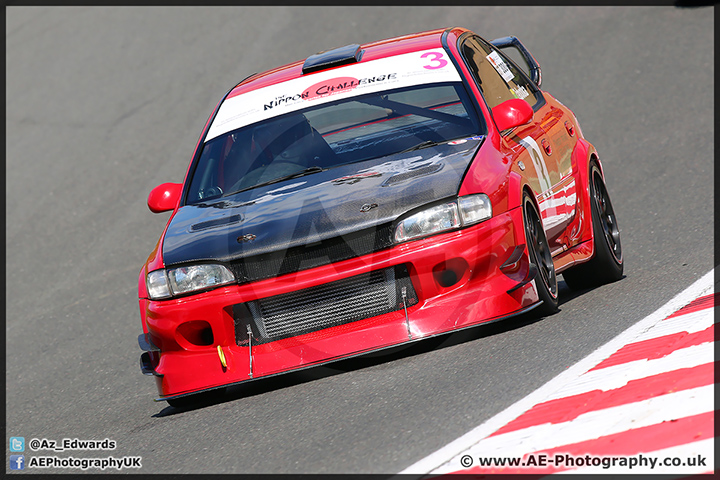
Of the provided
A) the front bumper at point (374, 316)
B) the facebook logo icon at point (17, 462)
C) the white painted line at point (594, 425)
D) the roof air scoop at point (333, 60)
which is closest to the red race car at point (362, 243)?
the front bumper at point (374, 316)

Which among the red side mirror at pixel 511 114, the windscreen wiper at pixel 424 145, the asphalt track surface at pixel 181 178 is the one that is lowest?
the asphalt track surface at pixel 181 178

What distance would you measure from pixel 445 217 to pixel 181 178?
986 centimetres

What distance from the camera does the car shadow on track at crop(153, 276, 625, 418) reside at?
543 centimetres

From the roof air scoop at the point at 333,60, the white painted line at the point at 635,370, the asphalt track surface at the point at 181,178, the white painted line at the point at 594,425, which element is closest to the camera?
the white painted line at the point at 594,425

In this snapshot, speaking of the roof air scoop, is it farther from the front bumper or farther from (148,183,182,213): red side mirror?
the front bumper

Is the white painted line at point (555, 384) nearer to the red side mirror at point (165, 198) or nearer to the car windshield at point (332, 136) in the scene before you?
the car windshield at point (332, 136)

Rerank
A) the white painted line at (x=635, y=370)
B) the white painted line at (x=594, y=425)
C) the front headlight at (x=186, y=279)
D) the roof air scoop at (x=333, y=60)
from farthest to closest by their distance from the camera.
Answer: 1. the roof air scoop at (x=333, y=60)
2. the front headlight at (x=186, y=279)
3. the white painted line at (x=635, y=370)
4. the white painted line at (x=594, y=425)

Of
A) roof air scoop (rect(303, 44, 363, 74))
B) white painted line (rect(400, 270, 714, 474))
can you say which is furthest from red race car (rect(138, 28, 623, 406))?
white painted line (rect(400, 270, 714, 474))

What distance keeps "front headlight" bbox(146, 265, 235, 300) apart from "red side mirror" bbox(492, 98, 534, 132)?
6.15 feet

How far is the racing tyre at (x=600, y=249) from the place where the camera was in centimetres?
682

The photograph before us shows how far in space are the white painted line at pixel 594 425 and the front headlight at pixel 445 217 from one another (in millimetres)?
1403

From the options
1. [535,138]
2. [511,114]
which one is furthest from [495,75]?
[511,114]

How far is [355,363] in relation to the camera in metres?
5.48

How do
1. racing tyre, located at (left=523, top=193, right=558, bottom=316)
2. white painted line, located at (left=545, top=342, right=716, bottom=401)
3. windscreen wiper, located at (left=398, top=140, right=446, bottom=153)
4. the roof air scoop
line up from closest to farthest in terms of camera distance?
1. white painted line, located at (left=545, top=342, right=716, bottom=401)
2. racing tyre, located at (left=523, top=193, right=558, bottom=316)
3. windscreen wiper, located at (left=398, top=140, right=446, bottom=153)
4. the roof air scoop
